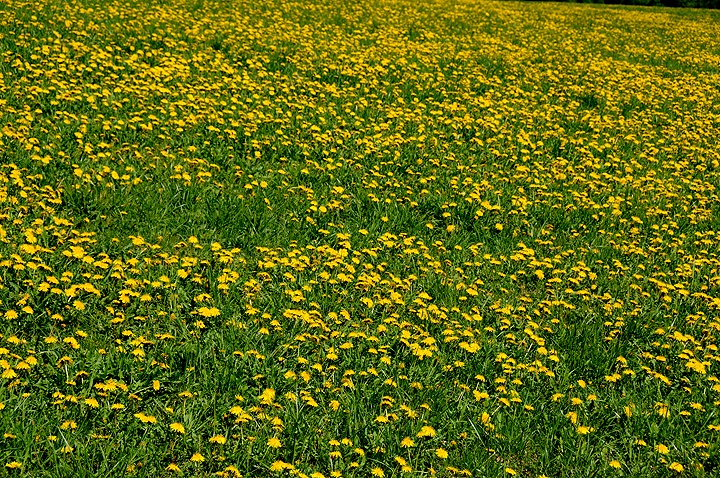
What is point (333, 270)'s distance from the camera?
15.3 feet

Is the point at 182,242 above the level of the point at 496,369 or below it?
above

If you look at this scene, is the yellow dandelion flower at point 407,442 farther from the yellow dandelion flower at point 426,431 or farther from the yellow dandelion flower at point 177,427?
the yellow dandelion flower at point 177,427

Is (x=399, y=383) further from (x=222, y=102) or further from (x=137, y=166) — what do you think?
(x=222, y=102)

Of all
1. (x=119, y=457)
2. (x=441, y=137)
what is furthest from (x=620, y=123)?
(x=119, y=457)

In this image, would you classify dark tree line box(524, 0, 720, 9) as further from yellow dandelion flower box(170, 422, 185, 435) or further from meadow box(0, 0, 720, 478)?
yellow dandelion flower box(170, 422, 185, 435)

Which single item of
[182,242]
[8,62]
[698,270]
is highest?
[8,62]

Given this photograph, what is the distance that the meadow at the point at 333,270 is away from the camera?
3.18 meters

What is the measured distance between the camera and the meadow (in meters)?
3.18

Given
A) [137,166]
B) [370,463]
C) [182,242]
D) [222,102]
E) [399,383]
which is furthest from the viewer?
[222,102]

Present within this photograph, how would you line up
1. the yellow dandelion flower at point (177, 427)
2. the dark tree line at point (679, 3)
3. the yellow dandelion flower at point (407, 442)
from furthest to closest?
the dark tree line at point (679, 3) → the yellow dandelion flower at point (407, 442) → the yellow dandelion flower at point (177, 427)

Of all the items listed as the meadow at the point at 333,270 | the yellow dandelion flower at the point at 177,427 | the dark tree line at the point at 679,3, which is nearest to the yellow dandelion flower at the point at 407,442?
the meadow at the point at 333,270

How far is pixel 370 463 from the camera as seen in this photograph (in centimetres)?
306

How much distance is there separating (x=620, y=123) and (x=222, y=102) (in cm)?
490

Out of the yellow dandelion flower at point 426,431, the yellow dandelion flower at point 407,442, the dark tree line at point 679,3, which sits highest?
the yellow dandelion flower at point 426,431
